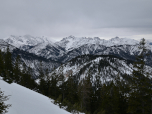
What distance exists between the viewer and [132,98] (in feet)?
47.5

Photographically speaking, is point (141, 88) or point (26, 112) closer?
point (26, 112)

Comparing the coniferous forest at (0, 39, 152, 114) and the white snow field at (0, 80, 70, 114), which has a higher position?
the coniferous forest at (0, 39, 152, 114)

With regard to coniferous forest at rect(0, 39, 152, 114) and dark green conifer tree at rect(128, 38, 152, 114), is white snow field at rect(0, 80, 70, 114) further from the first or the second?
dark green conifer tree at rect(128, 38, 152, 114)

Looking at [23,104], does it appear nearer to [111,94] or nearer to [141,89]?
[141,89]

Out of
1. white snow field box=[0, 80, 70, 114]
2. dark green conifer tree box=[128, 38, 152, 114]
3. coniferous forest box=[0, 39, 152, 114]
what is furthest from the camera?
coniferous forest box=[0, 39, 152, 114]

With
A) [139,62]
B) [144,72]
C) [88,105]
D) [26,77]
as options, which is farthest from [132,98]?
[26,77]

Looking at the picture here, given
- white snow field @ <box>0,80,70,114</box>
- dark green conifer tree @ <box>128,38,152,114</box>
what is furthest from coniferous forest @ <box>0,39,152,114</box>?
white snow field @ <box>0,80,70,114</box>

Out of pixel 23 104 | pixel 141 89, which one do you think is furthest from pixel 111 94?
pixel 23 104

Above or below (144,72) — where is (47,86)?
above

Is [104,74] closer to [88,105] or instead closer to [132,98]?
[88,105]

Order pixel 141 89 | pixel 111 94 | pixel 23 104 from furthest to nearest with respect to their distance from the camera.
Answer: pixel 111 94 → pixel 141 89 → pixel 23 104

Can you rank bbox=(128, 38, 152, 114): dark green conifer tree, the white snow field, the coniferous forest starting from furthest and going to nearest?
the coniferous forest
bbox=(128, 38, 152, 114): dark green conifer tree
the white snow field

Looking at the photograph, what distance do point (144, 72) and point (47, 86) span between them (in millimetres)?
34996

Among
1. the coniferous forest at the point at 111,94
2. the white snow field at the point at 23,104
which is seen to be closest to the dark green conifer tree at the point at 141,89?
the coniferous forest at the point at 111,94
